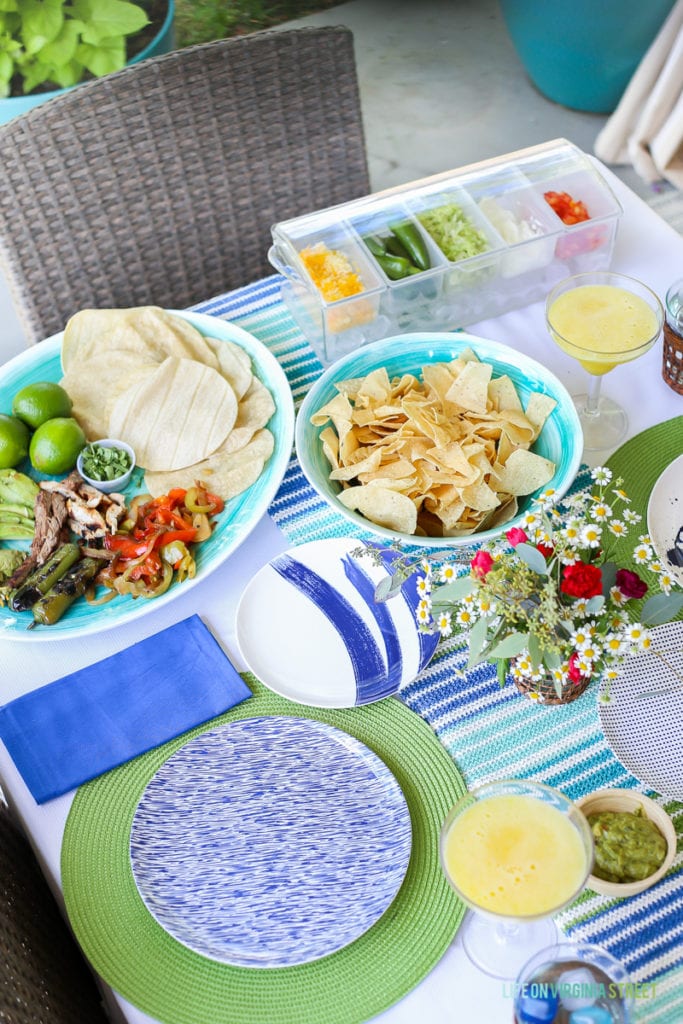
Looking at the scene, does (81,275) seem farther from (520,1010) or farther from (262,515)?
(520,1010)

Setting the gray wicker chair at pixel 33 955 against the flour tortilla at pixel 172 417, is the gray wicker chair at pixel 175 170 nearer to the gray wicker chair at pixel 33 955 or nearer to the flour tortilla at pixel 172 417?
the flour tortilla at pixel 172 417

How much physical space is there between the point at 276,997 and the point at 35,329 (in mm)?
1330

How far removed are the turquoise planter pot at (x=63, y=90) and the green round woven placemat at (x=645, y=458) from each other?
8.64 feet

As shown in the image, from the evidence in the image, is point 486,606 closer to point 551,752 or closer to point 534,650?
point 534,650

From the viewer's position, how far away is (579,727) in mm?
1236

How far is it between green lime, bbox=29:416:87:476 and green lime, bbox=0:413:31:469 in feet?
0.08

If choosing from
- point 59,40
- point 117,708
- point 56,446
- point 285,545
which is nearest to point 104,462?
point 56,446

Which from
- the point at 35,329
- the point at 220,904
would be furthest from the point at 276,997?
the point at 35,329

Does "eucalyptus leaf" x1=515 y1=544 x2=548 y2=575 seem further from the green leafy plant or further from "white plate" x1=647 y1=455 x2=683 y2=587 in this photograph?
the green leafy plant

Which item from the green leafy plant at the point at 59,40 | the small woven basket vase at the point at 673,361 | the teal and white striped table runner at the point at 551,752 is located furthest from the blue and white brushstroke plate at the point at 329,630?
the green leafy plant at the point at 59,40

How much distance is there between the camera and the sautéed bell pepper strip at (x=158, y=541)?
1.40m

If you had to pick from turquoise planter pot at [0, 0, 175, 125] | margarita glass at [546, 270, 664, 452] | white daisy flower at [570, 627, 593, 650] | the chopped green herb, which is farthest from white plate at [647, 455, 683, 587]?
turquoise planter pot at [0, 0, 175, 125]

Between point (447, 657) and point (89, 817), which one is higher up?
point (447, 657)

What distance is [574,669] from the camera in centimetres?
112
